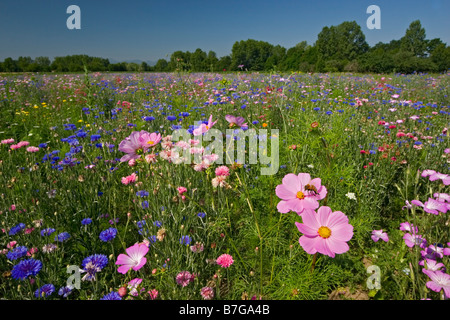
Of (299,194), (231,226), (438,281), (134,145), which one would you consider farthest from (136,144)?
(438,281)

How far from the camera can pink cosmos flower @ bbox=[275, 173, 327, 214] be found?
82 cm

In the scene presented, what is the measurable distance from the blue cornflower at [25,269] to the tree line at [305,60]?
2.68 meters

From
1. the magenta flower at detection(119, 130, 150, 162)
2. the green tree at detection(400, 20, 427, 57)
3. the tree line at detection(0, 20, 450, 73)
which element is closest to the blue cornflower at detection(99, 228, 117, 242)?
the magenta flower at detection(119, 130, 150, 162)

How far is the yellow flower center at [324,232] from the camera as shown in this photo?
2.56 feet

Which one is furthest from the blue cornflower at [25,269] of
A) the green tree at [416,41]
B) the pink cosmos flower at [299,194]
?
the green tree at [416,41]

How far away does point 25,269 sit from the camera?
1.05 m

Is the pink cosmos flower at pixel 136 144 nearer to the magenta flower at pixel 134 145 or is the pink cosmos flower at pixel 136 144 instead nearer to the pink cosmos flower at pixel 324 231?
the magenta flower at pixel 134 145

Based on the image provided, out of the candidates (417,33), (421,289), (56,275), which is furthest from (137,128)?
(417,33)

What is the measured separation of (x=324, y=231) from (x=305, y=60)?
17.9 metres

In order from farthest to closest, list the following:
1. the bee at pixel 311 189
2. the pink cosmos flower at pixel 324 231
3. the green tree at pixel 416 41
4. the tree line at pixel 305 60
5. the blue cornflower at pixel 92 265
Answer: the green tree at pixel 416 41
the tree line at pixel 305 60
the blue cornflower at pixel 92 265
the bee at pixel 311 189
the pink cosmos flower at pixel 324 231

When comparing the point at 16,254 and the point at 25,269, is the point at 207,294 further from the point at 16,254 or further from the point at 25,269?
the point at 16,254

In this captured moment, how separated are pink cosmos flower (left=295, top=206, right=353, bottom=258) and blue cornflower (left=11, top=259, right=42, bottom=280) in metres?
1.14
